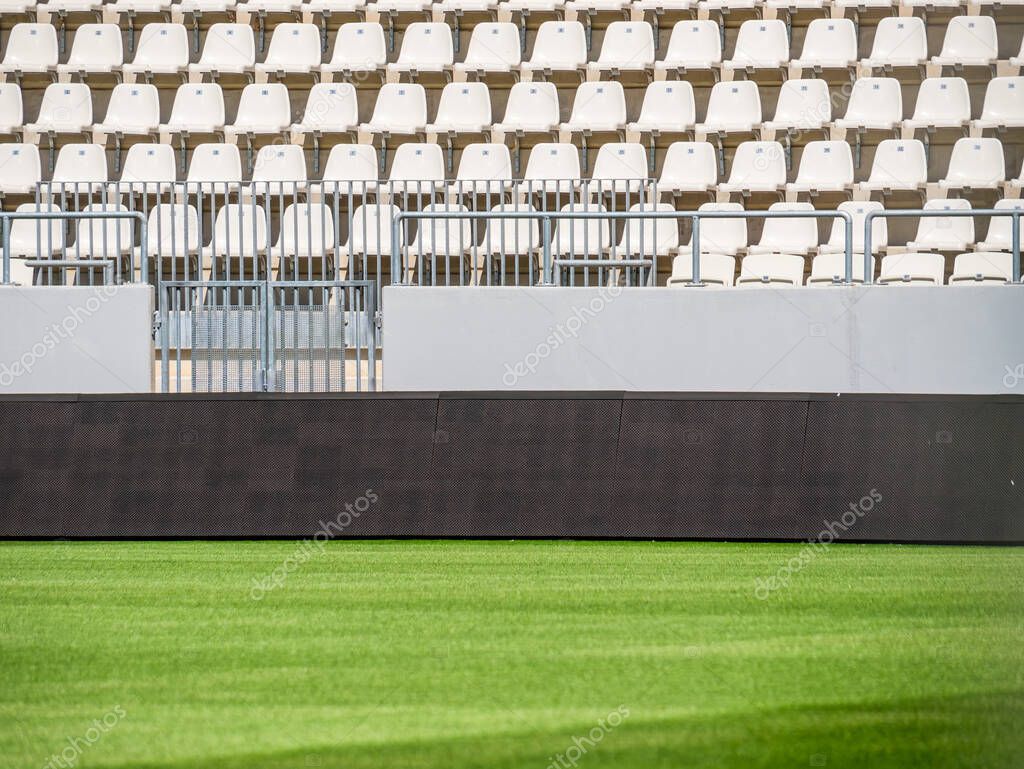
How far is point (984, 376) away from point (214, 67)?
10.9m

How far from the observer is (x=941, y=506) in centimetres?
822

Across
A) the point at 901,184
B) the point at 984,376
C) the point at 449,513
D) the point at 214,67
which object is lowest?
the point at 449,513

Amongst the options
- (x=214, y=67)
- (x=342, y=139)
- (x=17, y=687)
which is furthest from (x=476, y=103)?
(x=17, y=687)

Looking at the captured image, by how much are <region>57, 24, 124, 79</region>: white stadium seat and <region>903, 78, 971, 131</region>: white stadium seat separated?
1027 centimetres

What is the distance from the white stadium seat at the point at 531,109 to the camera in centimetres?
1702

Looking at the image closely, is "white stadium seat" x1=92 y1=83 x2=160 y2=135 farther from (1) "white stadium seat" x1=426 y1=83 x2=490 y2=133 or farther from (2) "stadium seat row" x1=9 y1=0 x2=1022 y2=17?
(1) "white stadium seat" x1=426 y1=83 x2=490 y2=133

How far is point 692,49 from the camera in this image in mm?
17594

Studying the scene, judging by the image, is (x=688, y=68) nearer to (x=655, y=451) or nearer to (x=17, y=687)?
(x=655, y=451)

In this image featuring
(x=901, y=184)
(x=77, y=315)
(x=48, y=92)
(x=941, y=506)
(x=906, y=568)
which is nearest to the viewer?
(x=906, y=568)

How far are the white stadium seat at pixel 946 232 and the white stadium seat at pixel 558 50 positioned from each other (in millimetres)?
5023

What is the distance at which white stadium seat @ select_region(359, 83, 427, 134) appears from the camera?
671 inches

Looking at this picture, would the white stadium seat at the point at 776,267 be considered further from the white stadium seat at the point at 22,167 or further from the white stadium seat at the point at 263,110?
the white stadium seat at the point at 22,167

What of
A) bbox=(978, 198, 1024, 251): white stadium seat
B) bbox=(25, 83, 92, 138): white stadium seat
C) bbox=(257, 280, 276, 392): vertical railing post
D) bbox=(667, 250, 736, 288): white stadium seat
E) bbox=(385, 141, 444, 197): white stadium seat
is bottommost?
bbox=(257, 280, 276, 392): vertical railing post

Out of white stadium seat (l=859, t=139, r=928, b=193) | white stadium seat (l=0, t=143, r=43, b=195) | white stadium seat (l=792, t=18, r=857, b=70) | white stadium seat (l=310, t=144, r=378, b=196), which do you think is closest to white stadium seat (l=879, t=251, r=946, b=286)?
white stadium seat (l=859, t=139, r=928, b=193)
